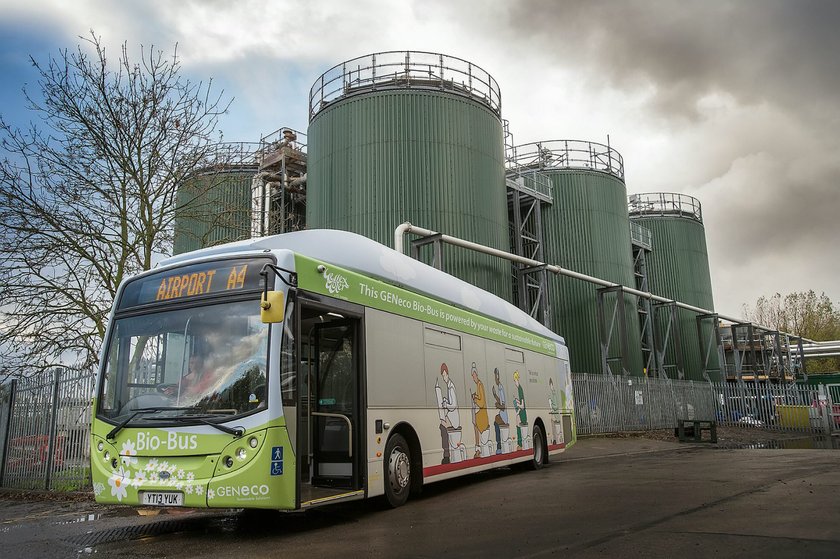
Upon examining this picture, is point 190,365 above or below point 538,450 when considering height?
above

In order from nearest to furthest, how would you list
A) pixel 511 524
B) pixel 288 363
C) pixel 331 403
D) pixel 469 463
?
pixel 288 363
pixel 511 524
pixel 331 403
pixel 469 463

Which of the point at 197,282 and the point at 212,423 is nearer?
the point at 212,423

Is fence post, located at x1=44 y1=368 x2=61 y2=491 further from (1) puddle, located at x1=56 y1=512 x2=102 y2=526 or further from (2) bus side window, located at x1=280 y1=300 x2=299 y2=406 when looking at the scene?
(2) bus side window, located at x1=280 y1=300 x2=299 y2=406

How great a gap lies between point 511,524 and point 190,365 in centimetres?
376

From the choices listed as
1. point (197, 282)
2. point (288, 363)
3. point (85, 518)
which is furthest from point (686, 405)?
point (197, 282)

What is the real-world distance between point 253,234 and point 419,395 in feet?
37.9

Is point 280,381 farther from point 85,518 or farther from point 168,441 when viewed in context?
point 85,518

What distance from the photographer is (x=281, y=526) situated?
7668 mm

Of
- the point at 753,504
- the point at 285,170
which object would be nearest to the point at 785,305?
the point at 285,170

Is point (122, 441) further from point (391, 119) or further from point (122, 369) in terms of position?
point (391, 119)

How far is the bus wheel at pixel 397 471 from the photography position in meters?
8.32

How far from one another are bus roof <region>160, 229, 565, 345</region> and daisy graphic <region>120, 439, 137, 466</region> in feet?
6.76

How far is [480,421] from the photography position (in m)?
11.1

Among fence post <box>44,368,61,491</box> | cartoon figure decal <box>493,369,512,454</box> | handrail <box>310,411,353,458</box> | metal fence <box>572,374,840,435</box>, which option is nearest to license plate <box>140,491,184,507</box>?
handrail <box>310,411,353,458</box>
